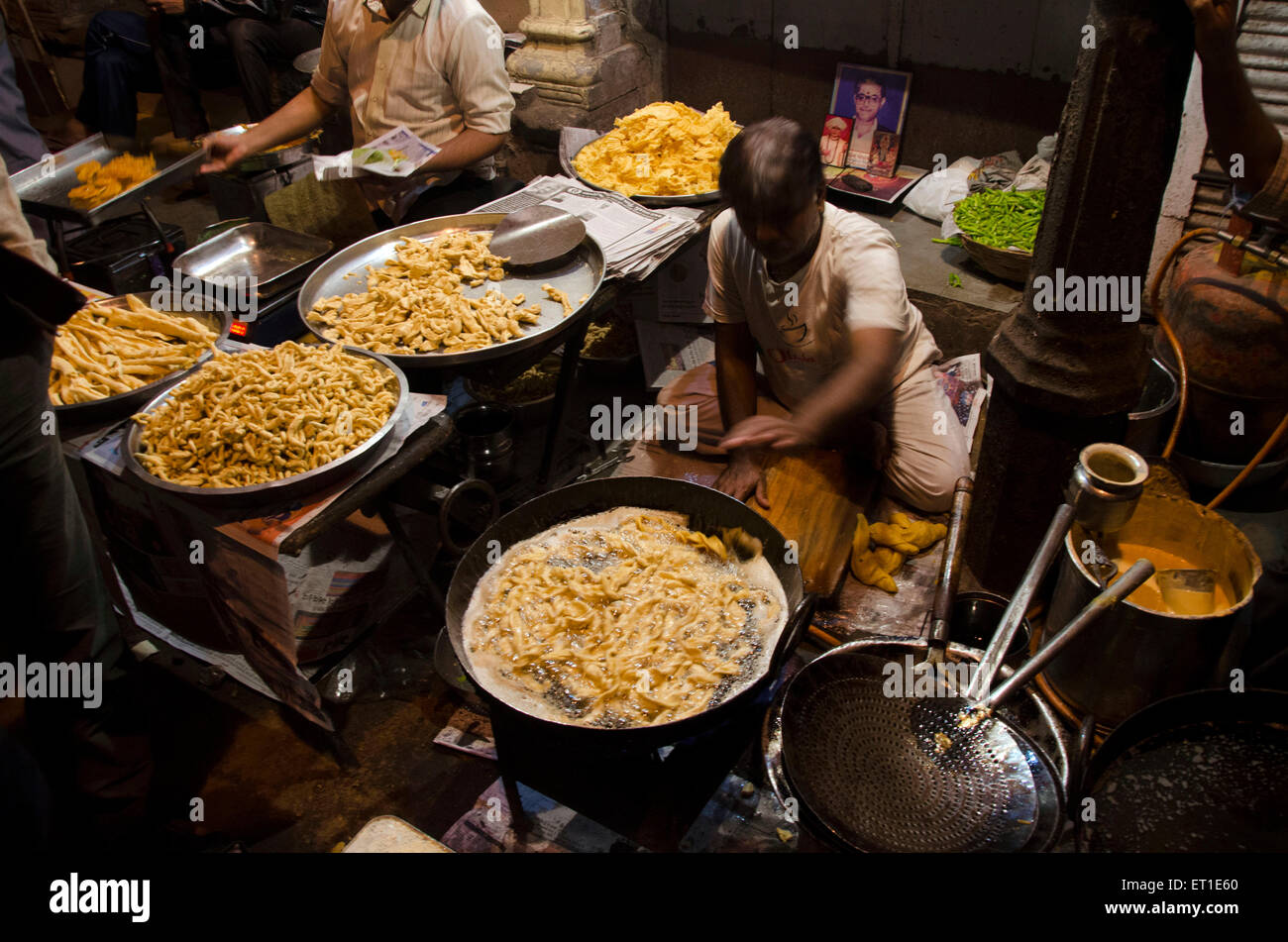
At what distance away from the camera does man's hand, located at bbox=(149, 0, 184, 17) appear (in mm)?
6891

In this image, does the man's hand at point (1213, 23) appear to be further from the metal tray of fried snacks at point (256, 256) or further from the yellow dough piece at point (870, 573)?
the metal tray of fried snacks at point (256, 256)

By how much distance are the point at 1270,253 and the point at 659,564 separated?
277 cm

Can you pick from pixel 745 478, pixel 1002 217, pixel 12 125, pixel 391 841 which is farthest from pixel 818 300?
pixel 12 125

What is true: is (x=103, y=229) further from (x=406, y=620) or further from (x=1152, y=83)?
(x=1152, y=83)

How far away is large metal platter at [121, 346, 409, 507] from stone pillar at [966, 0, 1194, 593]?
2190 millimetres

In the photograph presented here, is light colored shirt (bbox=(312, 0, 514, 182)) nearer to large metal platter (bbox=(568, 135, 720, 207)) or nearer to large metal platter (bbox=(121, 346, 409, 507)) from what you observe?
large metal platter (bbox=(568, 135, 720, 207))

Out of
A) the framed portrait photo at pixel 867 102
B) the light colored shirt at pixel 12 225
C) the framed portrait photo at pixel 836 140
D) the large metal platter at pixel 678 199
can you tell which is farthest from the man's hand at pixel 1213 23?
the framed portrait photo at pixel 836 140

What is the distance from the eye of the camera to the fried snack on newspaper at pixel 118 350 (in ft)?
9.50

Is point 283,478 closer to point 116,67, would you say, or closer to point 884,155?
point 884,155

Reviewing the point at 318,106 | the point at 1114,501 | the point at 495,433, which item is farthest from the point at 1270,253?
the point at 318,106

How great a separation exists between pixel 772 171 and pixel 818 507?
1355mm

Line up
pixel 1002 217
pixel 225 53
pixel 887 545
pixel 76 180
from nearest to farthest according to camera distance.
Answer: pixel 887 545
pixel 76 180
pixel 1002 217
pixel 225 53

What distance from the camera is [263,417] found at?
262 cm

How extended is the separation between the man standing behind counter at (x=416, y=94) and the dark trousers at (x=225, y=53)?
2974 millimetres
